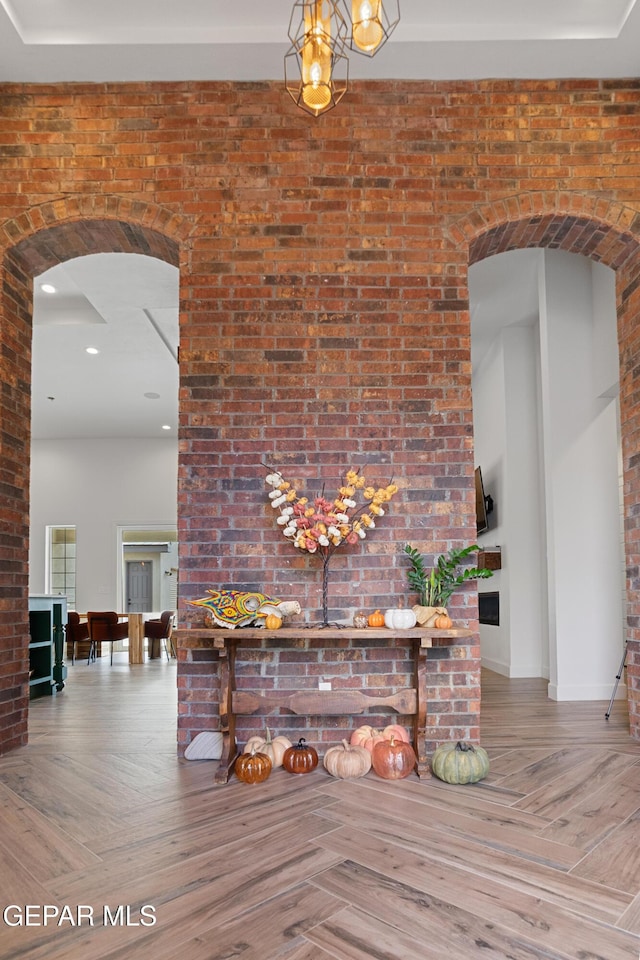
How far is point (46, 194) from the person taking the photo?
419 cm

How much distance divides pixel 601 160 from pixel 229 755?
3.86 m

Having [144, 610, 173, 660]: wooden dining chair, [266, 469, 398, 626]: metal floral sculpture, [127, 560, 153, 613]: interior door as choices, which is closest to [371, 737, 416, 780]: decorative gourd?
[266, 469, 398, 626]: metal floral sculpture

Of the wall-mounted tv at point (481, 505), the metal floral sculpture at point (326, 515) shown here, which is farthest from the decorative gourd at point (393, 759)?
the wall-mounted tv at point (481, 505)

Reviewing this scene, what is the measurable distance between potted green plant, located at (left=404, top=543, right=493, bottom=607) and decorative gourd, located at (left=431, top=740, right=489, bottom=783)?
28.4 inches

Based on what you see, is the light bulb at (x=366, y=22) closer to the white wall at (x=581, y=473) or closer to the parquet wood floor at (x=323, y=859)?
the parquet wood floor at (x=323, y=859)

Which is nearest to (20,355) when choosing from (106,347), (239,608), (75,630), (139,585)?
(239,608)

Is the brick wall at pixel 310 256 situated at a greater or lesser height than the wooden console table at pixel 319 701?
greater

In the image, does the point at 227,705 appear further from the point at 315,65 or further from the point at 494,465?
the point at 494,465

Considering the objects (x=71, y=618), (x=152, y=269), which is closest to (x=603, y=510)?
(x=152, y=269)

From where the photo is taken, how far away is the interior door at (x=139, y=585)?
1295 centimetres

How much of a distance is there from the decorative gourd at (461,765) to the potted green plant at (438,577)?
721mm

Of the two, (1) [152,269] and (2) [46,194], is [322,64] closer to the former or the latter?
(2) [46,194]

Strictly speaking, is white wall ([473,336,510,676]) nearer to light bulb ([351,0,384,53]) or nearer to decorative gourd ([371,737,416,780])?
decorative gourd ([371,737,416,780])

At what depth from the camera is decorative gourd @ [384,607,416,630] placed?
3535 millimetres
